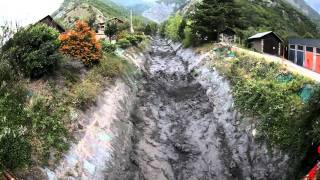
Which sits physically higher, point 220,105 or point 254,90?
point 254,90

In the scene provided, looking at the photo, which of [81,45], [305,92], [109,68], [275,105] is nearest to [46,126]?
[275,105]

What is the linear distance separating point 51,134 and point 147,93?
2310 centimetres

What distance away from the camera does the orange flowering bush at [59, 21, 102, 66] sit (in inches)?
1478

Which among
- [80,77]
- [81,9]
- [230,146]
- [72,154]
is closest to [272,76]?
[230,146]

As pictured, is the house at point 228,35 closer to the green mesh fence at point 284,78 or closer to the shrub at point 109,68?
the shrub at point 109,68

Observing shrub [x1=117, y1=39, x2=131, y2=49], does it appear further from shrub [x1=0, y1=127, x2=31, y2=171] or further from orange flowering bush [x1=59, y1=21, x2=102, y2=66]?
shrub [x1=0, y1=127, x2=31, y2=171]

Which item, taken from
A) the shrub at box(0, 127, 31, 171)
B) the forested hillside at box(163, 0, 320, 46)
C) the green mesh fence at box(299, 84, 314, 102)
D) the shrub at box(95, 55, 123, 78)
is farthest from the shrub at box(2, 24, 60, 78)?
the forested hillside at box(163, 0, 320, 46)

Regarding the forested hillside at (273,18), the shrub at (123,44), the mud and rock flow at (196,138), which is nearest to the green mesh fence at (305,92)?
the mud and rock flow at (196,138)

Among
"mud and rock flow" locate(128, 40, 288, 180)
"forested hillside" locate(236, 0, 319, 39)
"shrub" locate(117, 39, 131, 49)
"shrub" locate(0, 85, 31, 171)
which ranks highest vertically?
"shrub" locate(0, 85, 31, 171)

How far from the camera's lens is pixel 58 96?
26750mm

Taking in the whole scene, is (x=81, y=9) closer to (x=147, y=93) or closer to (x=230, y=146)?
(x=147, y=93)

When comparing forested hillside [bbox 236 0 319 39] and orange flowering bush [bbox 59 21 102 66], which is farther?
forested hillside [bbox 236 0 319 39]

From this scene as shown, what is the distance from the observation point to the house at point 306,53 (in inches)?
1764

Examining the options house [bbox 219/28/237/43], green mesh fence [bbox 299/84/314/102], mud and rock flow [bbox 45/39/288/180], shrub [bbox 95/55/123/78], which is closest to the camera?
mud and rock flow [bbox 45/39/288/180]
